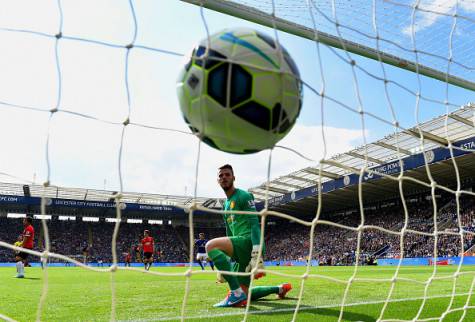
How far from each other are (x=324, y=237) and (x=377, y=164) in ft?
32.2

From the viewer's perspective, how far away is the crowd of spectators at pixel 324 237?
23.3 meters

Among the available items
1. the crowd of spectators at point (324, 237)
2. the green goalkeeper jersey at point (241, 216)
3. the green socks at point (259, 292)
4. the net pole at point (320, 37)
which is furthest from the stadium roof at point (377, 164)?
the green goalkeeper jersey at point (241, 216)

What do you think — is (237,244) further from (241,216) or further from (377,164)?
(377,164)

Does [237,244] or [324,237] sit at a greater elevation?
[324,237]

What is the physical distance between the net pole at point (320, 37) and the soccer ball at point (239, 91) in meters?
0.63

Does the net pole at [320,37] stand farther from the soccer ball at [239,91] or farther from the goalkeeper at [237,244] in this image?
the goalkeeper at [237,244]

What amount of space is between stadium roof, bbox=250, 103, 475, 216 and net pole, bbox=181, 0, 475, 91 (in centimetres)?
1228

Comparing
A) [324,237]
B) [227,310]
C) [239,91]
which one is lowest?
[227,310]

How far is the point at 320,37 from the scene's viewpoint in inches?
146

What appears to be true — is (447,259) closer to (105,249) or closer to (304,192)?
(304,192)

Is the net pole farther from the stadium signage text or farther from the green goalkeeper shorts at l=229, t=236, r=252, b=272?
the stadium signage text

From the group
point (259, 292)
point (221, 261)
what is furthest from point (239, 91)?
point (259, 292)

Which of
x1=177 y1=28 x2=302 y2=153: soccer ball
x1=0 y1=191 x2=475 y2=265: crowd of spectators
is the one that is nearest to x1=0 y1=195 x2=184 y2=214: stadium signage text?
x1=0 y1=191 x2=475 y2=265: crowd of spectators

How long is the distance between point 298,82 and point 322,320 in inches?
64.3
